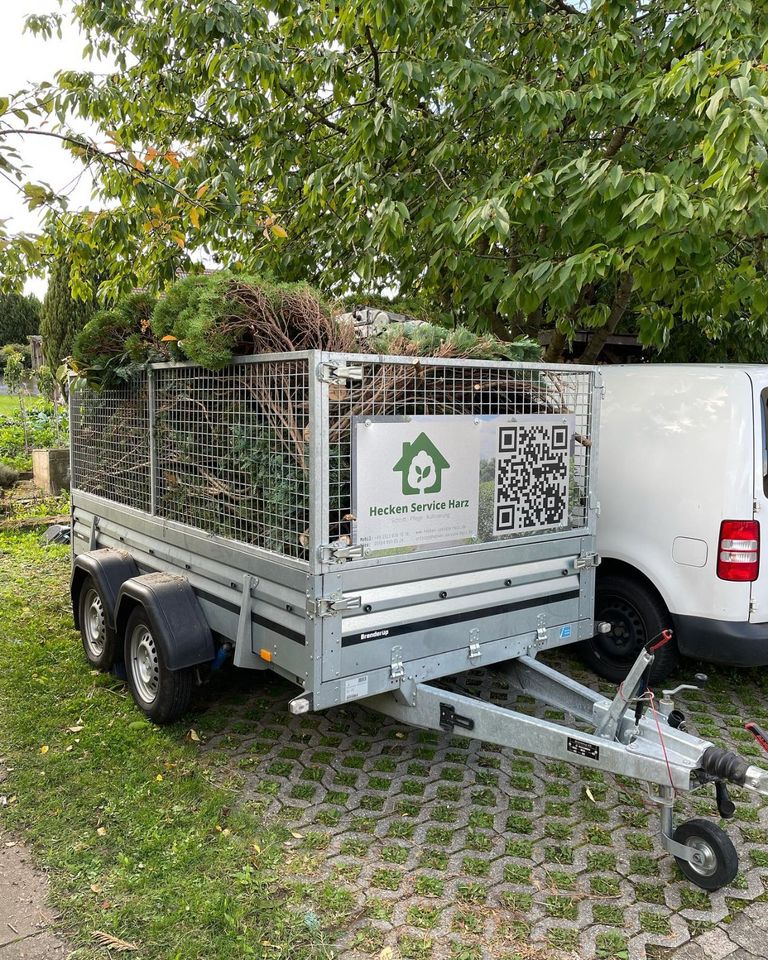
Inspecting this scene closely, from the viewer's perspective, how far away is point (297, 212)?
273 inches

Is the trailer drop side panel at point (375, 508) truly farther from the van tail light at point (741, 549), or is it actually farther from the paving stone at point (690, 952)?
the paving stone at point (690, 952)

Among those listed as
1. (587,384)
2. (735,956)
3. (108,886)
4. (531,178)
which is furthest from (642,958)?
(531,178)

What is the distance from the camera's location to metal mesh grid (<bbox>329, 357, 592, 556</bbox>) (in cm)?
330

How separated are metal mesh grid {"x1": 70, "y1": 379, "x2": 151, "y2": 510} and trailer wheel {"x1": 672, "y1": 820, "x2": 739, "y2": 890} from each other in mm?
3502

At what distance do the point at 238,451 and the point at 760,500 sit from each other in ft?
9.77

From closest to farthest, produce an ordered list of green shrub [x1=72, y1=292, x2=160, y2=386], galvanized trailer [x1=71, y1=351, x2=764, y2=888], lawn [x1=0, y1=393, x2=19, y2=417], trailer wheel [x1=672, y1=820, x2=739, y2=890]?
trailer wheel [x1=672, y1=820, x2=739, y2=890]
galvanized trailer [x1=71, y1=351, x2=764, y2=888]
green shrub [x1=72, y1=292, x2=160, y2=386]
lawn [x1=0, y1=393, x2=19, y2=417]

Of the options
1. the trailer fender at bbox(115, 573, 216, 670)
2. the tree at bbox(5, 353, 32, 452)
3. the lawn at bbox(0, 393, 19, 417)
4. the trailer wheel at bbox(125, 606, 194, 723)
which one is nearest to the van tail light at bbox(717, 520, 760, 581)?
the trailer fender at bbox(115, 573, 216, 670)

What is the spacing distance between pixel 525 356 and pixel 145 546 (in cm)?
265

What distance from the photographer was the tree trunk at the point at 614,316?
21.4ft

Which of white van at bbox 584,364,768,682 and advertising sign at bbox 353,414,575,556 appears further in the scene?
white van at bbox 584,364,768,682

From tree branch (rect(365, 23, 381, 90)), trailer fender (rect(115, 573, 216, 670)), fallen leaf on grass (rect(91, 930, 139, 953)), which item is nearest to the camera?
fallen leaf on grass (rect(91, 930, 139, 953))

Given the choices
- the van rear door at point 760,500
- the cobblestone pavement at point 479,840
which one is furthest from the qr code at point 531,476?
the cobblestone pavement at point 479,840

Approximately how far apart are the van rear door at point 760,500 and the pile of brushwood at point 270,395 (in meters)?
1.30

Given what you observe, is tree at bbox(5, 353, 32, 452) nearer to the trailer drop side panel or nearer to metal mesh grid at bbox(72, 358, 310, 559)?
metal mesh grid at bbox(72, 358, 310, 559)
